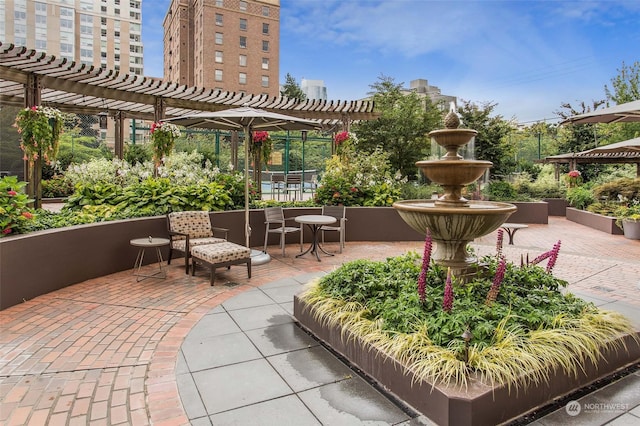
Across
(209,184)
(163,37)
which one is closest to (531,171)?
(209,184)

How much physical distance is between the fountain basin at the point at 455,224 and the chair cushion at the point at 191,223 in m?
3.69

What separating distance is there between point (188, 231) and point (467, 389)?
5024 mm

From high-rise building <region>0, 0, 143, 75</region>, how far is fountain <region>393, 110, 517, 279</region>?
7088 centimetres

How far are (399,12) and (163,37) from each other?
66.1 meters

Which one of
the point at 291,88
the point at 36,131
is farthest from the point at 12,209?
the point at 291,88

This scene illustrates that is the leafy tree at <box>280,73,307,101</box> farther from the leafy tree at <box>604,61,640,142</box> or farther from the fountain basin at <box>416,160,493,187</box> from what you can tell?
the fountain basin at <box>416,160,493,187</box>

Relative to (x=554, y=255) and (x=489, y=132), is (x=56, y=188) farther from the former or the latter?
(x=489, y=132)

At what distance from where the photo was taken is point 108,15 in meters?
73.2

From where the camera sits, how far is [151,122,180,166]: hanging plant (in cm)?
890

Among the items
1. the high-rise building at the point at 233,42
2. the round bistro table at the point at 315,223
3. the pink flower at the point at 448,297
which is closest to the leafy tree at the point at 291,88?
the high-rise building at the point at 233,42

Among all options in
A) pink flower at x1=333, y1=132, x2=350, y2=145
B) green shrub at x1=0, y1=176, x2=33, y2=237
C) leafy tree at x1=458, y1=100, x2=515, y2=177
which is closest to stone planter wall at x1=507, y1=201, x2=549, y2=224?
leafy tree at x1=458, y1=100, x2=515, y2=177

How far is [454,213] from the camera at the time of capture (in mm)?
3514

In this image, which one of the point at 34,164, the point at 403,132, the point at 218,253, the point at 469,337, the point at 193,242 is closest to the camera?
the point at 469,337

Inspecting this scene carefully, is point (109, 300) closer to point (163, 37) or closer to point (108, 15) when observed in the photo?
point (163, 37)
